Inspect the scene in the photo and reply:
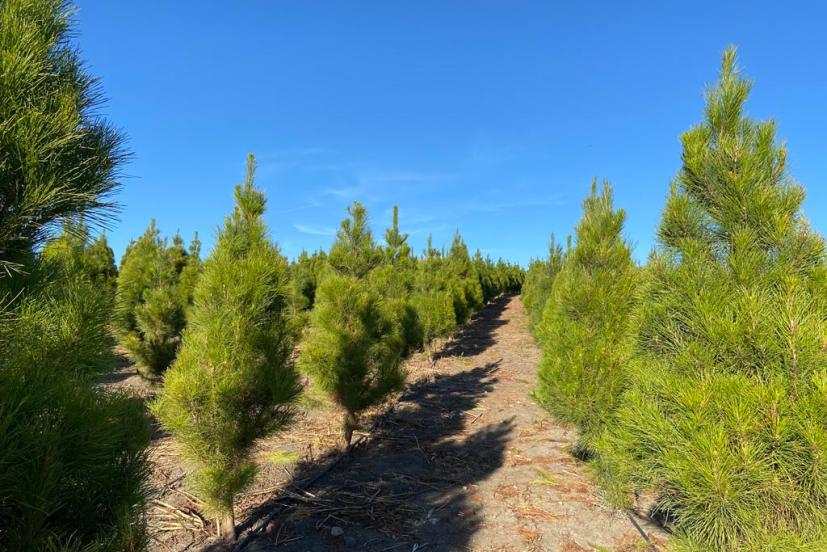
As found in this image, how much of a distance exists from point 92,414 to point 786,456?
3640 mm

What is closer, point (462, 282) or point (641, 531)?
point (641, 531)

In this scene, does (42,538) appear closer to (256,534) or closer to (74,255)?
(74,255)

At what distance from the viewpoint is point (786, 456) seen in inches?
97.7

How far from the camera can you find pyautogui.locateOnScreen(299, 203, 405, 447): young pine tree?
7.24 meters

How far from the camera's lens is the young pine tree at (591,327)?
5836 mm

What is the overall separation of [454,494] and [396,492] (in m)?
0.80

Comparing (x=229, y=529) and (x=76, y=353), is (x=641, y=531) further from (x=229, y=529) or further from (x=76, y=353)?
(x=76, y=353)

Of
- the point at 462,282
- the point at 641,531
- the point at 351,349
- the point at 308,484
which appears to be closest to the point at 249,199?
the point at 351,349

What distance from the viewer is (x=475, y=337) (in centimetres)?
2222

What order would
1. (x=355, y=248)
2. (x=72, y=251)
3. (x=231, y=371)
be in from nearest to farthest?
(x=72, y=251)
(x=231, y=371)
(x=355, y=248)

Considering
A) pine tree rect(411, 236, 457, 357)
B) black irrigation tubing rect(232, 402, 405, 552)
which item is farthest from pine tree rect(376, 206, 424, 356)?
black irrigation tubing rect(232, 402, 405, 552)

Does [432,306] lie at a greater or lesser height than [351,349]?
greater

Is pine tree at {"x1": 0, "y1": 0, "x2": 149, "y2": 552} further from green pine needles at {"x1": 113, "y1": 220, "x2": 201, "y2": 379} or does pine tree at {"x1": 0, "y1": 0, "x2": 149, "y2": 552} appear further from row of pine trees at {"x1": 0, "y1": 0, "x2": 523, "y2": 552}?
green pine needles at {"x1": 113, "y1": 220, "x2": 201, "y2": 379}

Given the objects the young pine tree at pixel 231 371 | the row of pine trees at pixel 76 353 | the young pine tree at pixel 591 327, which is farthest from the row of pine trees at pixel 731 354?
the young pine tree at pixel 231 371
